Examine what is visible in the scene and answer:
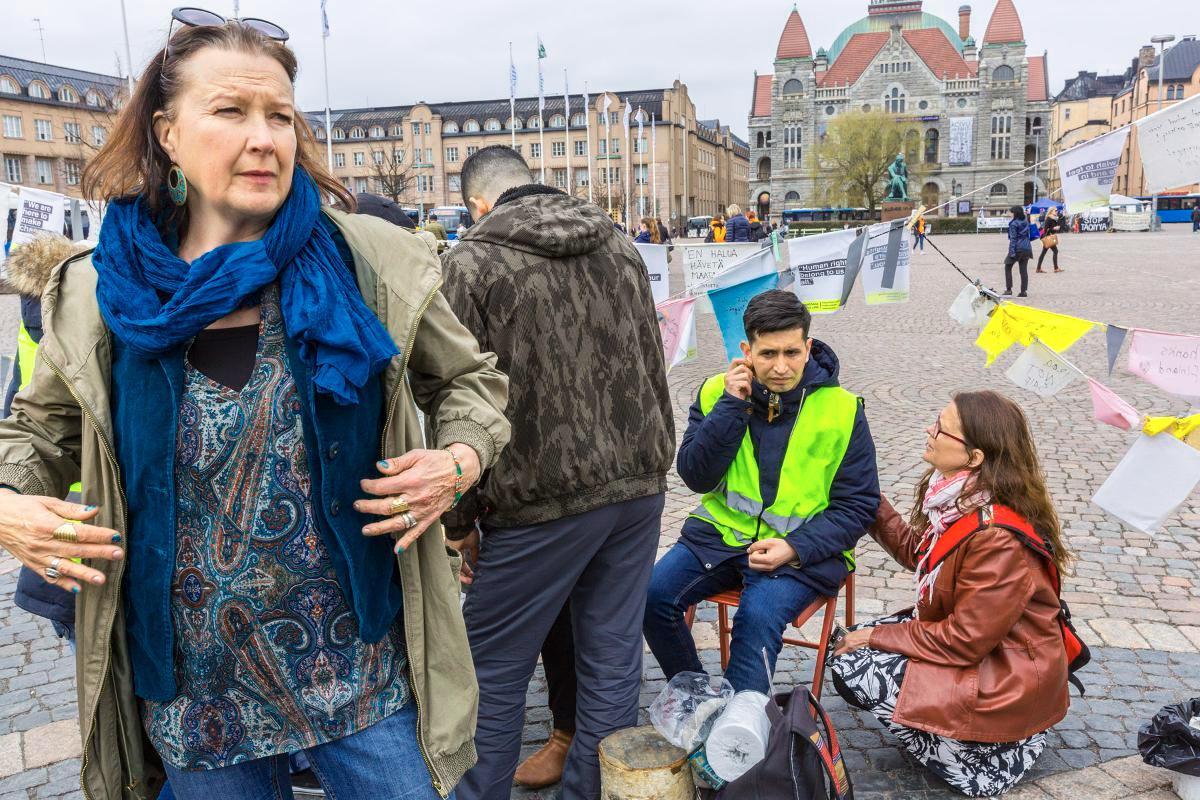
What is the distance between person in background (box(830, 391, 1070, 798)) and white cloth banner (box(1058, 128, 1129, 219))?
211 cm

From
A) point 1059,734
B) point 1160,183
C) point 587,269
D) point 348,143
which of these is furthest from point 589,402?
point 348,143

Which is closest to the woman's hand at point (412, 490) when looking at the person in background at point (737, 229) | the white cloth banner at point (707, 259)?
the white cloth banner at point (707, 259)

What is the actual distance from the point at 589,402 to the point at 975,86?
333 ft

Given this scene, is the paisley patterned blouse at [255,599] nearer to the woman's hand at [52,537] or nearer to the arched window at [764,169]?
the woman's hand at [52,537]

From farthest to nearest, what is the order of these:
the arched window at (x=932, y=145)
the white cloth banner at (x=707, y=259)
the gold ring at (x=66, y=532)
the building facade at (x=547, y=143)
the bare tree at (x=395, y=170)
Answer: the arched window at (x=932, y=145)
the building facade at (x=547, y=143)
the bare tree at (x=395, y=170)
the white cloth banner at (x=707, y=259)
the gold ring at (x=66, y=532)

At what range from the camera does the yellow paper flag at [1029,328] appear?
4.47 meters

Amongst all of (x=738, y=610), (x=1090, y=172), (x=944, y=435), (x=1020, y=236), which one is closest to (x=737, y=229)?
(x=1020, y=236)

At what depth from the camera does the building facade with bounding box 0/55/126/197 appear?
6794 centimetres

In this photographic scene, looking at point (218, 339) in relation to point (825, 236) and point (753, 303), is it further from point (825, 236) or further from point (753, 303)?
point (825, 236)

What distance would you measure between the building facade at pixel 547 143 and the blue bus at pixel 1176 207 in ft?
120

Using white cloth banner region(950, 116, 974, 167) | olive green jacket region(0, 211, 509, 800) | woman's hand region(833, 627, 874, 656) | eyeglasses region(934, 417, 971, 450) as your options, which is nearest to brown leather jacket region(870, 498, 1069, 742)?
woman's hand region(833, 627, 874, 656)

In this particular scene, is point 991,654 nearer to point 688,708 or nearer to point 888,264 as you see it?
point 688,708

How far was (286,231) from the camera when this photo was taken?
162 centimetres

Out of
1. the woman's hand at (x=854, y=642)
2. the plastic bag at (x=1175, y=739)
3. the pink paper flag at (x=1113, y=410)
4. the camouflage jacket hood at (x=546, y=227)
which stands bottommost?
the plastic bag at (x=1175, y=739)
